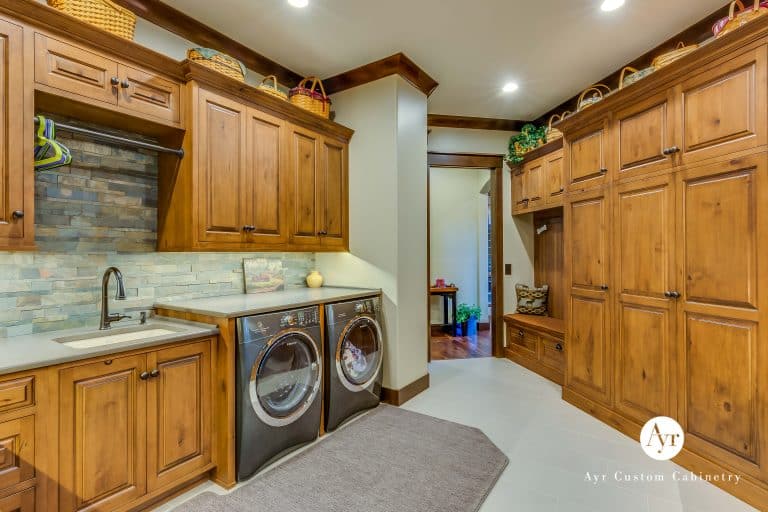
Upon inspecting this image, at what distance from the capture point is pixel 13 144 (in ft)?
5.11

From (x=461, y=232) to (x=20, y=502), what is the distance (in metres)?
5.63

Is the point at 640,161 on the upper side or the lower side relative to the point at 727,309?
upper

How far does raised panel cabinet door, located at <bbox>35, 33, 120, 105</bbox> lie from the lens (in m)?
1.65

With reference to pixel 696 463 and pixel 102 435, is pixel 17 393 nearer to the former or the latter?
pixel 102 435

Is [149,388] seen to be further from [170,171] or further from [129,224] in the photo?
[170,171]

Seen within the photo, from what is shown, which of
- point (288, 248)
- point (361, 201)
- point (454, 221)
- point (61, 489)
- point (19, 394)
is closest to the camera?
point (19, 394)

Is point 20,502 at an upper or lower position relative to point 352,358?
lower

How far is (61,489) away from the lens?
57.4 inches

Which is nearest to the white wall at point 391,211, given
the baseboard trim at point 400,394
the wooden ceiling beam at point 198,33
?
the baseboard trim at point 400,394

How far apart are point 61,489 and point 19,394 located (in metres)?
0.44

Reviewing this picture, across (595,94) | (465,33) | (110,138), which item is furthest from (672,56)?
(110,138)

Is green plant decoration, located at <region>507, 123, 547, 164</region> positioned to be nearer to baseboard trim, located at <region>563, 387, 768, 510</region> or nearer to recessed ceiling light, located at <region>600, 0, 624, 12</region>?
recessed ceiling light, located at <region>600, 0, 624, 12</region>

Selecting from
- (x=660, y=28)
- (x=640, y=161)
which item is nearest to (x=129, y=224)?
(x=640, y=161)
